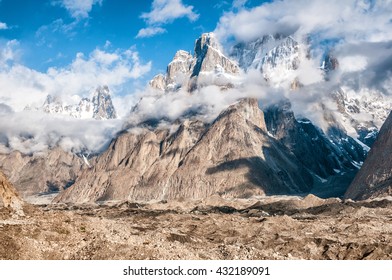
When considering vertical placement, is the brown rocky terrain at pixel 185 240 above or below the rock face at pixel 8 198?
below

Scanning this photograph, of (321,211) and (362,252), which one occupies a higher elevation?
(321,211)

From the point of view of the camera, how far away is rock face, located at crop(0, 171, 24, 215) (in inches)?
2906

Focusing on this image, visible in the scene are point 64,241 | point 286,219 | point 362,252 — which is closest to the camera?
point 64,241

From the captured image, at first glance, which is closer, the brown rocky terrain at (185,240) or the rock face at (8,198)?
the brown rocky terrain at (185,240)

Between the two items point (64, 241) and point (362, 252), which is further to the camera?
point (362, 252)

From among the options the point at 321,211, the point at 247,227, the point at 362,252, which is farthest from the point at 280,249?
the point at 321,211

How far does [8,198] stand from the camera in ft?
250

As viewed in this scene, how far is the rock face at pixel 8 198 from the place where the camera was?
73.8 metres

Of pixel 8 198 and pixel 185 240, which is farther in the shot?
pixel 185 240

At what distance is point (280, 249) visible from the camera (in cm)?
8512

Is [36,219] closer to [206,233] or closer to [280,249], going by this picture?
[280,249]

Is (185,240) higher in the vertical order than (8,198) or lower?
lower
